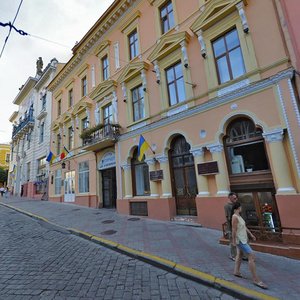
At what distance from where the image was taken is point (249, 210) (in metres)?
7.40

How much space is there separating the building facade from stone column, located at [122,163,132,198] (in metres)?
14.1

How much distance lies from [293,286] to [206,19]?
9.76 m

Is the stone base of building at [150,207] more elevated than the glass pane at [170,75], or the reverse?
the glass pane at [170,75]

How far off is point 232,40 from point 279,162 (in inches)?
212

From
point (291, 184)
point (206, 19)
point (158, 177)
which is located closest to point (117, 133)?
point (158, 177)

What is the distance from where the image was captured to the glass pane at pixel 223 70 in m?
8.44

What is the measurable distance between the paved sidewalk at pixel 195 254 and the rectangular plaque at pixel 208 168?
87.7 inches

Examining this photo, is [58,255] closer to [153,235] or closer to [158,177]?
[153,235]

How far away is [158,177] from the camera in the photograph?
10.2m

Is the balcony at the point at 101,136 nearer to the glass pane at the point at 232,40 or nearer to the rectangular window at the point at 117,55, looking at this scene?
the rectangular window at the point at 117,55

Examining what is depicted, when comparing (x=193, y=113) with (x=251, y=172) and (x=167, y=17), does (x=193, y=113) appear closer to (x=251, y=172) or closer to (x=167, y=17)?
(x=251, y=172)

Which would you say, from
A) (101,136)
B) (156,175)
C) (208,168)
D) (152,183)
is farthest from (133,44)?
(208,168)

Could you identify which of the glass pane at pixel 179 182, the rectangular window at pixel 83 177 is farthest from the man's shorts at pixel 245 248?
the rectangular window at pixel 83 177

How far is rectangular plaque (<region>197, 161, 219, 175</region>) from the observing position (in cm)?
800
